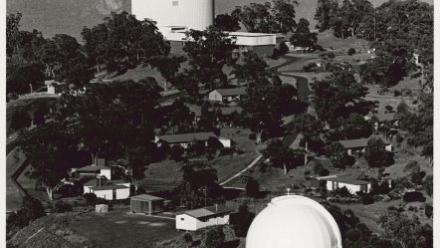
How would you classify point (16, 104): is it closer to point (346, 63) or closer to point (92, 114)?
point (92, 114)

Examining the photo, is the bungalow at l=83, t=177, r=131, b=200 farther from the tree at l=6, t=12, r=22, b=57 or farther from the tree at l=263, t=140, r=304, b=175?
the tree at l=6, t=12, r=22, b=57

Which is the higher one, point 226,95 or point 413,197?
point 226,95

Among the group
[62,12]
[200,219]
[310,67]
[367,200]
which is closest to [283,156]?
[367,200]

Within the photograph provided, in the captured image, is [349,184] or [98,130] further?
[98,130]

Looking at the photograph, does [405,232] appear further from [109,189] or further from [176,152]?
[176,152]

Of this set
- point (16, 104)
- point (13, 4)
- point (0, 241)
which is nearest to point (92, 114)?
point (16, 104)

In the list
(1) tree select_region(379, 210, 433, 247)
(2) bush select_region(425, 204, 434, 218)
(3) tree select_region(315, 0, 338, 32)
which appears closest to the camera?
(1) tree select_region(379, 210, 433, 247)

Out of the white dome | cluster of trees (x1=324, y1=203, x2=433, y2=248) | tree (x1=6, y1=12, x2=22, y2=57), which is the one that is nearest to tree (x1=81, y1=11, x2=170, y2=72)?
tree (x1=6, y1=12, x2=22, y2=57)

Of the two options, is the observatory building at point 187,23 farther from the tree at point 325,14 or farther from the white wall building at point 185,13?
the tree at point 325,14
